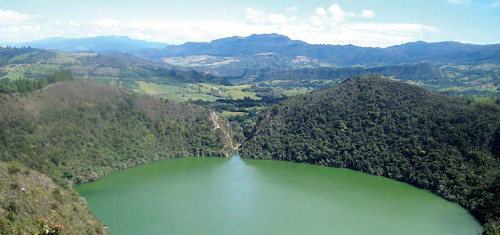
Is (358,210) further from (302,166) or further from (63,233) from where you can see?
(63,233)

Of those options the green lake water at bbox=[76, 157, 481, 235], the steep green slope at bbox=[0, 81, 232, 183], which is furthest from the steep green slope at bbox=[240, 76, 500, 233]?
the steep green slope at bbox=[0, 81, 232, 183]

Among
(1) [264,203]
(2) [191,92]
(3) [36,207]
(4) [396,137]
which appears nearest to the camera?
(3) [36,207]

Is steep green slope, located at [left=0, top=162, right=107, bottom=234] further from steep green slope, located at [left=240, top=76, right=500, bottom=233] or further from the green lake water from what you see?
steep green slope, located at [left=240, top=76, right=500, bottom=233]

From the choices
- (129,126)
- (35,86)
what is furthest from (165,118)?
(35,86)

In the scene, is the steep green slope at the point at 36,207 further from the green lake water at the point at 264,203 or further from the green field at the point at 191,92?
the green field at the point at 191,92

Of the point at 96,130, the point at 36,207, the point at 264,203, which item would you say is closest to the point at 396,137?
the point at 264,203

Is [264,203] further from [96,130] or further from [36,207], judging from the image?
[96,130]

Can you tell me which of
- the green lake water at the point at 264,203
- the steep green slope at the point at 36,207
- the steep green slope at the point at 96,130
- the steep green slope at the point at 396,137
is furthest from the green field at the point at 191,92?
the steep green slope at the point at 36,207
